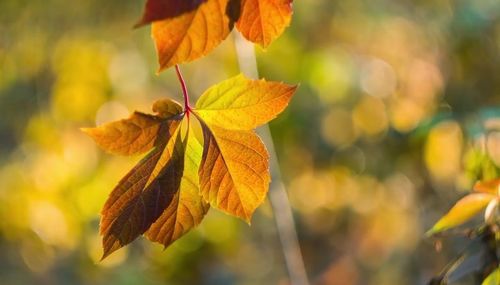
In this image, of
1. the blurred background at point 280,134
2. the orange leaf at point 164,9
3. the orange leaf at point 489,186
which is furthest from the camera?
the blurred background at point 280,134

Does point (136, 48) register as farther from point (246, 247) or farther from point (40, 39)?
point (246, 247)

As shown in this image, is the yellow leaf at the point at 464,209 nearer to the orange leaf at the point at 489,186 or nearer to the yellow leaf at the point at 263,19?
the orange leaf at the point at 489,186

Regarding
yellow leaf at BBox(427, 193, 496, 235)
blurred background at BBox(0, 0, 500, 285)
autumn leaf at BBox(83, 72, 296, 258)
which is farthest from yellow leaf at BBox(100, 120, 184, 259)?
blurred background at BBox(0, 0, 500, 285)

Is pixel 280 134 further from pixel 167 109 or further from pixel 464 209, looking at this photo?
pixel 167 109

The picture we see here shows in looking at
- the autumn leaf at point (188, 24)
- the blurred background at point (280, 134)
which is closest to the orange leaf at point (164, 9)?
the autumn leaf at point (188, 24)

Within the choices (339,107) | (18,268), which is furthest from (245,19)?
(18,268)

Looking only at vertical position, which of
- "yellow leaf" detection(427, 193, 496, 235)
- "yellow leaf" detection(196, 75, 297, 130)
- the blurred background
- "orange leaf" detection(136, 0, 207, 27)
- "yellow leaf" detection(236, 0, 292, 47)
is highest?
"orange leaf" detection(136, 0, 207, 27)

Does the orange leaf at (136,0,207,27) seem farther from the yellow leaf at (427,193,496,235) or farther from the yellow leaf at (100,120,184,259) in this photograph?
the yellow leaf at (427,193,496,235)
